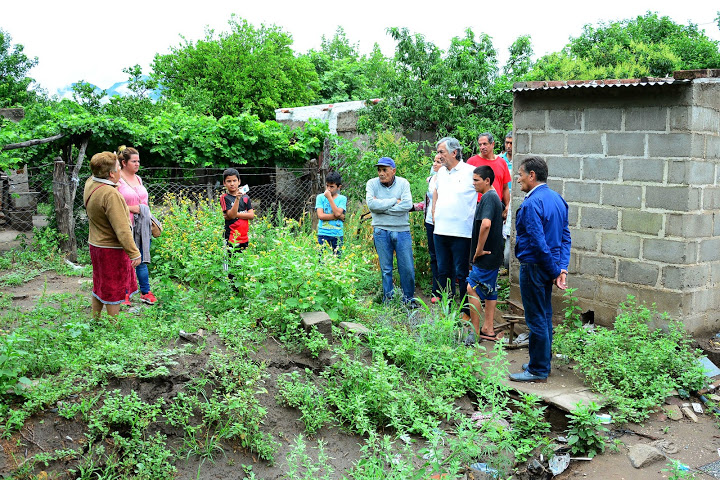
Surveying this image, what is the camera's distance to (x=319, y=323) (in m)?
5.07

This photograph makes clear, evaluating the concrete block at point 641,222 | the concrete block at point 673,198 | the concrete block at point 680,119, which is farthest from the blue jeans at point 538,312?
the concrete block at point 680,119

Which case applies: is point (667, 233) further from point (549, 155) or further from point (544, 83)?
point (544, 83)

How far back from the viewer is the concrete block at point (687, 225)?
5.78 metres

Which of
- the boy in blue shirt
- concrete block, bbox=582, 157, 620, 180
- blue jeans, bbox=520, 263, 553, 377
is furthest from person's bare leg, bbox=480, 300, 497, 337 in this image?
the boy in blue shirt

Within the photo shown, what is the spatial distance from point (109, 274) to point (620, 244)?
5040 millimetres

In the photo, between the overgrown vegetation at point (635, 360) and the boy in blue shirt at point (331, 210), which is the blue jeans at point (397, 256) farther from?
the overgrown vegetation at point (635, 360)

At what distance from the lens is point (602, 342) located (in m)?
5.44

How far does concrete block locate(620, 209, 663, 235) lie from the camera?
5.96 meters

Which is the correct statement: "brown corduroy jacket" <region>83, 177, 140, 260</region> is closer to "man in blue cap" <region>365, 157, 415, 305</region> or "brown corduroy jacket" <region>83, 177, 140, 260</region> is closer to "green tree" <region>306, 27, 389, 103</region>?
"man in blue cap" <region>365, 157, 415, 305</region>

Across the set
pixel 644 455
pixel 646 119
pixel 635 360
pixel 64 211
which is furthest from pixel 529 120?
pixel 64 211

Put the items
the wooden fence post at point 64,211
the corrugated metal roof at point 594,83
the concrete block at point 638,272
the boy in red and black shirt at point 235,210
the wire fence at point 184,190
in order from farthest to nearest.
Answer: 1. the wire fence at point 184,190
2. the wooden fence post at point 64,211
3. the boy in red and black shirt at point 235,210
4. the concrete block at point 638,272
5. the corrugated metal roof at point 594,83

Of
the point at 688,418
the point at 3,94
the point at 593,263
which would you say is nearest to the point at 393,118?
the point at 593,263

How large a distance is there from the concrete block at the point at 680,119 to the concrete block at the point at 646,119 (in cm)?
6

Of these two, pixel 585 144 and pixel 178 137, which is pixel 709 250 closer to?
pixel 585 144
